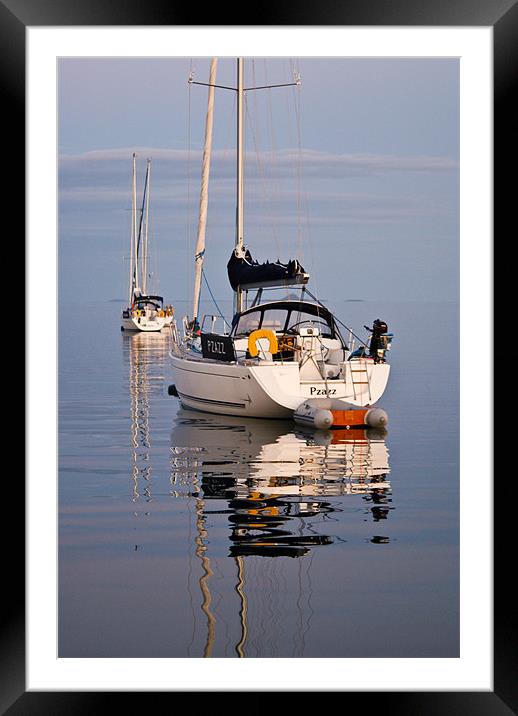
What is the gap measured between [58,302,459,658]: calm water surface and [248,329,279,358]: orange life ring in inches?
36.7

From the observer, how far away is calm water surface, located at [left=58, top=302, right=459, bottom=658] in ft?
18.5

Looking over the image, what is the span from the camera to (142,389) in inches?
870

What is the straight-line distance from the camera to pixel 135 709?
13.4 feet

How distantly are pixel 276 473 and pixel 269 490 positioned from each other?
1.10 meters

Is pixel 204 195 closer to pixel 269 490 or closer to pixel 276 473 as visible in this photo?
pixel 276 473

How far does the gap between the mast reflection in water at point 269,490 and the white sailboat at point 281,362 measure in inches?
10.9

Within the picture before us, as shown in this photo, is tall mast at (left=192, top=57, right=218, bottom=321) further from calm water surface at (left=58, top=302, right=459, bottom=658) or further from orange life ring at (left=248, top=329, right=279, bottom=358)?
orange life ring at (left=248, top=329, right=279, bottom=358)

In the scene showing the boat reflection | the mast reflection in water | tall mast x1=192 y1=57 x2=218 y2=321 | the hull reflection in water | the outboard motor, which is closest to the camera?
the mast reflection in water

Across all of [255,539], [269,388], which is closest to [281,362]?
Answer: [269,388]

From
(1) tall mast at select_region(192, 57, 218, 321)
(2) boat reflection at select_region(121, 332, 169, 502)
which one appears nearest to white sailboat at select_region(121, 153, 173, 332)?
(2) boat reflection at select_region(121, 332, 169, 502)

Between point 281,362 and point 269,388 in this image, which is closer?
point 281,362
